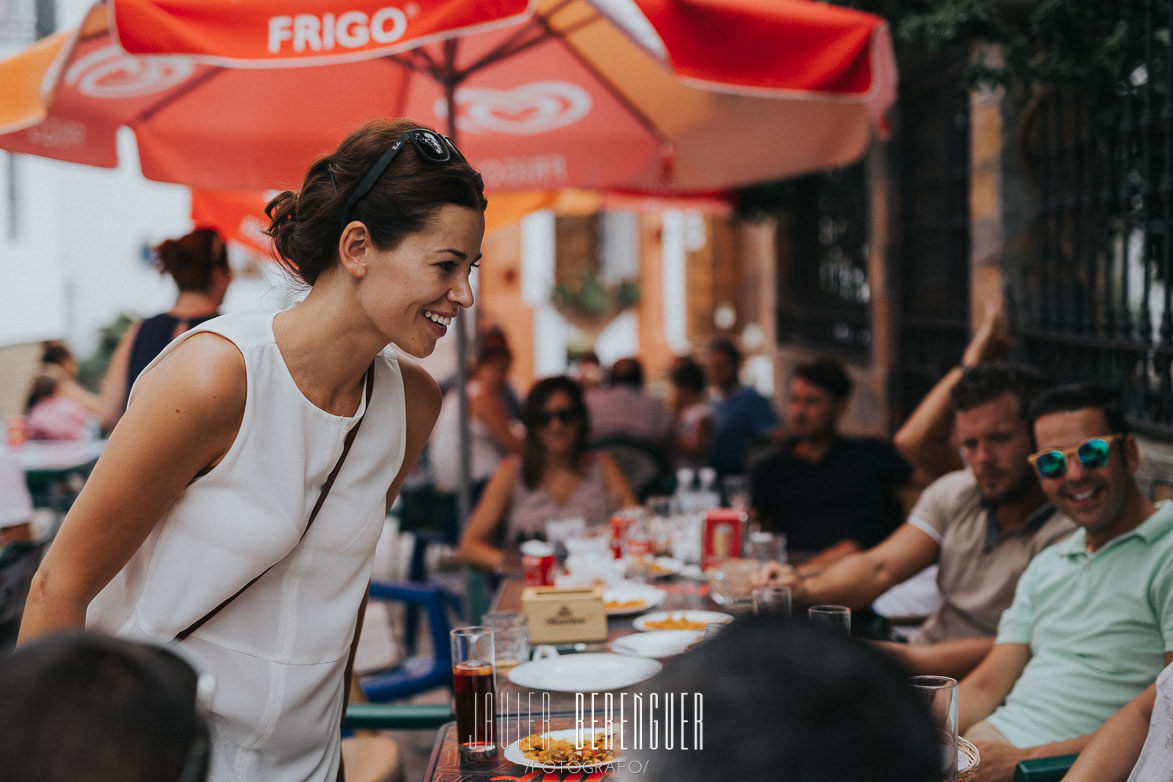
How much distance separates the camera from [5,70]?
3674 millimetres

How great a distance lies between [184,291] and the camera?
4.35 m

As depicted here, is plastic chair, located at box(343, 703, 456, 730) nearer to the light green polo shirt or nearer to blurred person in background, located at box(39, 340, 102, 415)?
the light green polo shirt

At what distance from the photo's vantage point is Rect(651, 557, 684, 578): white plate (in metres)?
3.74

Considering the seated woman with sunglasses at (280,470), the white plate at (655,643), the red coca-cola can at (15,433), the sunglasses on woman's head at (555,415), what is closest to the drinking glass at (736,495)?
the sunglasses on woman's head at (555,415)

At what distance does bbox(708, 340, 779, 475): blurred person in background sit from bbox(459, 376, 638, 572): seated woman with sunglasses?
271 centimetres

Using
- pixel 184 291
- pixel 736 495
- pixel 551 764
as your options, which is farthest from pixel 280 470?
pixel 736 495

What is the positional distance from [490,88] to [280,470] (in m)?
3.63

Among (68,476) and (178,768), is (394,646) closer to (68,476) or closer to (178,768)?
(68,476)

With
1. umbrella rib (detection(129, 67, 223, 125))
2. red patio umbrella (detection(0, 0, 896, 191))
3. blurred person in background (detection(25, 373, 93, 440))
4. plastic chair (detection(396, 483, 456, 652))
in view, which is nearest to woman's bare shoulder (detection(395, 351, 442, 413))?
red patio umbrella (detection(0, 0, 896, 191))

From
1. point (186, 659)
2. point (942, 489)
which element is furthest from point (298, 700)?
point (942, 489)

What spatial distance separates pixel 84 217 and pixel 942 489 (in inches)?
752

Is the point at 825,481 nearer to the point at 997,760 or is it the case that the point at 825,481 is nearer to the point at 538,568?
the point at 538,568

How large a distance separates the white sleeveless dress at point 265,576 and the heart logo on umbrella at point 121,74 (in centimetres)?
290

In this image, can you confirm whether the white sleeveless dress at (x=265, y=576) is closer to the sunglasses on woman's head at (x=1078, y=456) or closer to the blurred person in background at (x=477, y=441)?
the sunglasses on woman's head at (x=1078, y=456)
